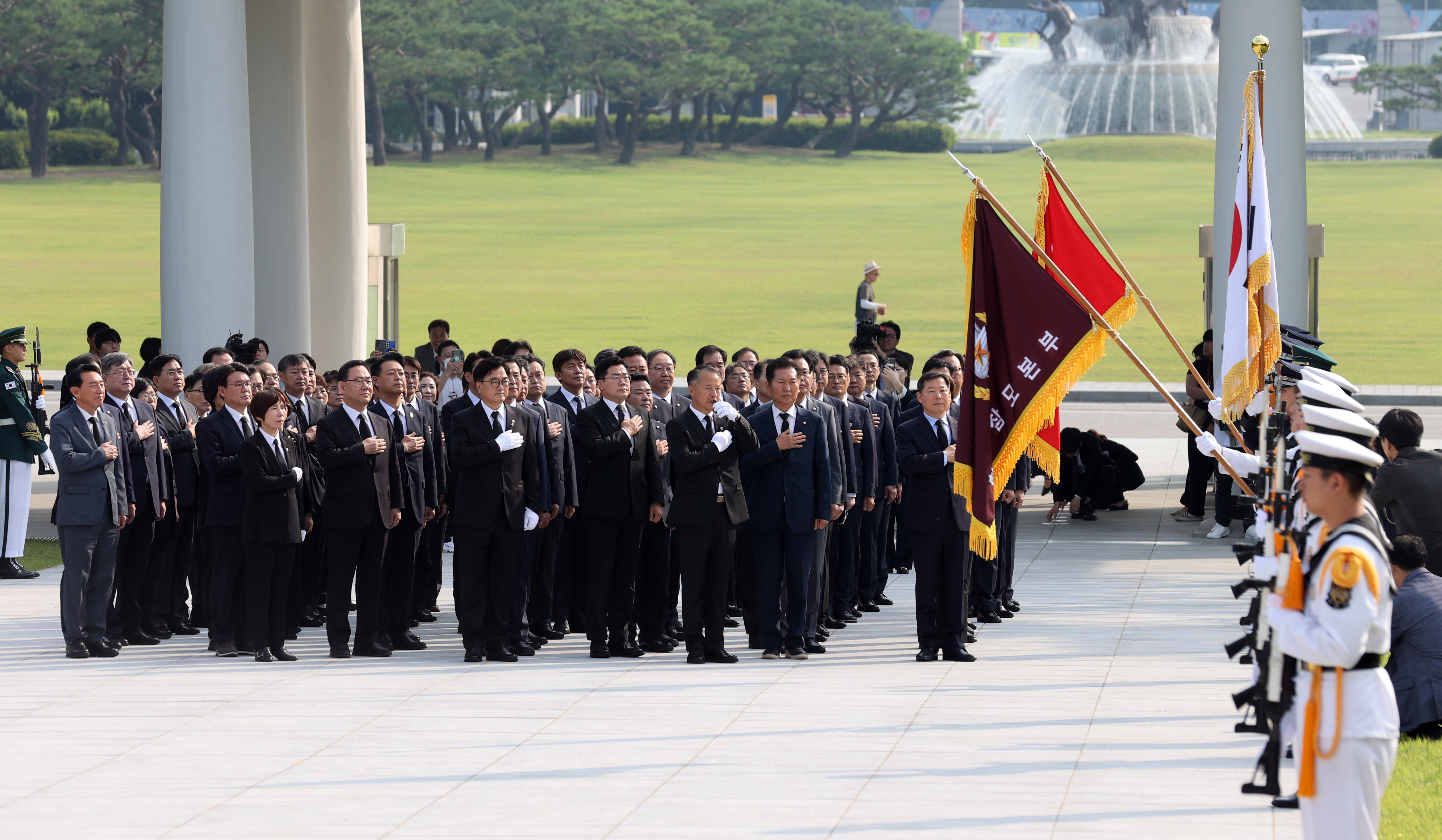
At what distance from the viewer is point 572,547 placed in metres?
11.9

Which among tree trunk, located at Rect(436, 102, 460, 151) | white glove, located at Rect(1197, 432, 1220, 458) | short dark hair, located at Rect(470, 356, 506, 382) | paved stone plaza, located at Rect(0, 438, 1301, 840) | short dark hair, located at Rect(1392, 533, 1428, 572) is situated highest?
tree trunk, located at Rect(436, 102, 460, 151)

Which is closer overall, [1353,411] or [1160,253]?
[1353,411]

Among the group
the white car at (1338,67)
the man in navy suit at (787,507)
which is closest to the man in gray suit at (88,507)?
the man in navy suit at (787,507)

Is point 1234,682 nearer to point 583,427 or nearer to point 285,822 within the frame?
point 583,427

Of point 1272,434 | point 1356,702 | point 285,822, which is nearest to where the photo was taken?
point 1356,702

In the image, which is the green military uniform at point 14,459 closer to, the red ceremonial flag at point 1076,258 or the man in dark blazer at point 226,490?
the man in dark blazer at point 226,490

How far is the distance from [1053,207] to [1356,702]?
21.8 feet

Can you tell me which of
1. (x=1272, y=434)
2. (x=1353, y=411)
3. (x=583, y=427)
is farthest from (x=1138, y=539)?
(x=1353, y=411)

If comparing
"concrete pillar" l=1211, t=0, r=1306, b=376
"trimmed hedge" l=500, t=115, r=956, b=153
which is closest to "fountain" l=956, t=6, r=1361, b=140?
"trimmed hedge" l=500, t=115, r=956, b=153

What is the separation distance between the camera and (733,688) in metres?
9.93

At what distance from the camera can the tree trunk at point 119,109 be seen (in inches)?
2606

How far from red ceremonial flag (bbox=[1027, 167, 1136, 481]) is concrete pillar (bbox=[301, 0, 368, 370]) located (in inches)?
522

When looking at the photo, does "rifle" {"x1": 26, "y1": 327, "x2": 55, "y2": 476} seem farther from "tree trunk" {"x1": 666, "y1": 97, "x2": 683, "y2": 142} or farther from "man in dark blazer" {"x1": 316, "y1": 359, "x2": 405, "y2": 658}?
"tree trunk" {"x1": 666, "y1": 97, "x2": 683, "y2": 142}

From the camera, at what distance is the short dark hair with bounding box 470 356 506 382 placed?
35.4 ft
